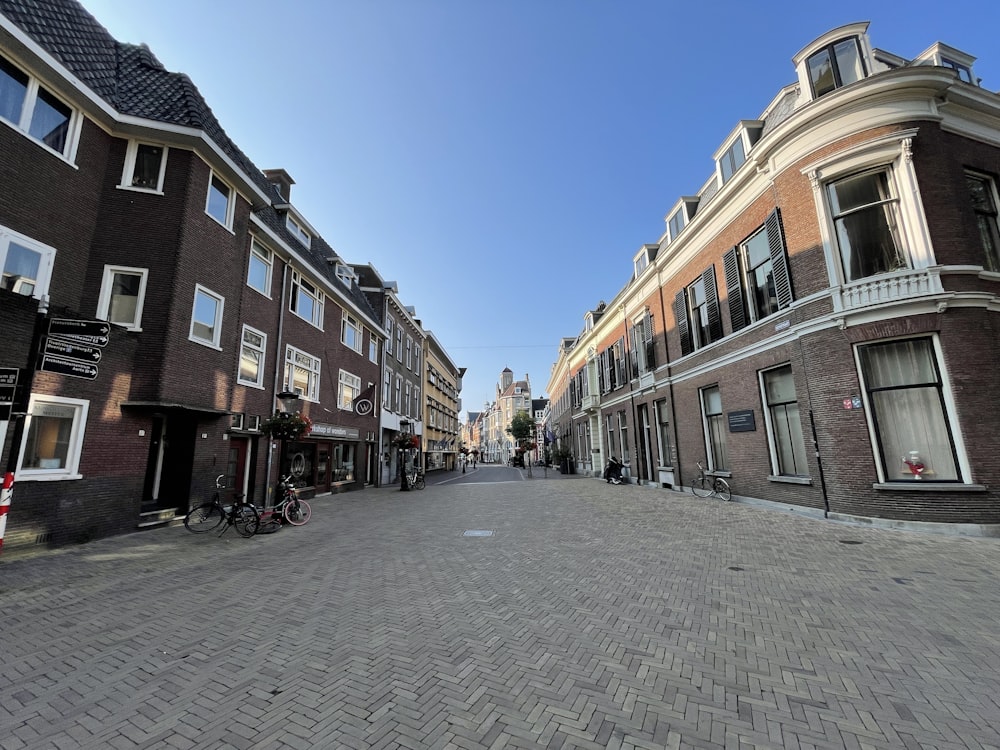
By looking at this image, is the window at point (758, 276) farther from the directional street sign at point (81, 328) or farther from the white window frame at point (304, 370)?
the white window frame at point (304, 370)

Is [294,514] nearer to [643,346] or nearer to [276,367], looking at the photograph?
[276,367]

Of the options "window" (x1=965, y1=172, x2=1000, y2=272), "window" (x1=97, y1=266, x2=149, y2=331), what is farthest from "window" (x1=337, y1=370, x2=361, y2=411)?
"window" (x1=965, y1=172, x2=1000, y2=272)

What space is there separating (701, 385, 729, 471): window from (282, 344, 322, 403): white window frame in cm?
1573

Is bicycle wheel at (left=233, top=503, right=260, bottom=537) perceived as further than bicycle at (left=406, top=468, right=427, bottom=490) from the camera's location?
No

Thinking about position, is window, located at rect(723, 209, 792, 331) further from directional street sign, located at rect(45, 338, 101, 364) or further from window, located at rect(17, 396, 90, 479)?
window, located at rect(17, 396, 90, 479)

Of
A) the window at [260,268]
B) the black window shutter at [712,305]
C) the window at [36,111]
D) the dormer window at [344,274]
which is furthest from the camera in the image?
the dormer window at [344,274]

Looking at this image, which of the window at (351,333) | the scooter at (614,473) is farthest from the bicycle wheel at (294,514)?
the scooter at (614,473)

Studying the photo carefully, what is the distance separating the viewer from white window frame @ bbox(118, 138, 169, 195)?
1053 cm

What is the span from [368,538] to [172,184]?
10.3 metres

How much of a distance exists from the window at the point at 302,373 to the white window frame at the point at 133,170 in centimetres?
658

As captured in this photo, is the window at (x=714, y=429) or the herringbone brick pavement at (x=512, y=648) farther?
the window at (x=714, y=429)

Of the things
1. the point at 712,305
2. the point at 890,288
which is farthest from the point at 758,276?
the point at 890,288

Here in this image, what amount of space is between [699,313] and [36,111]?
1939cm

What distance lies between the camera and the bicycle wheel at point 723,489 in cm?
1395
